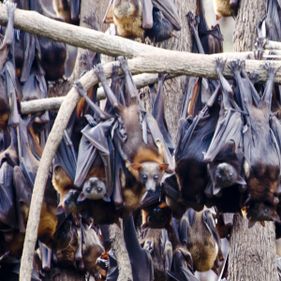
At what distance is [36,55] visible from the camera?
10969 millimetres

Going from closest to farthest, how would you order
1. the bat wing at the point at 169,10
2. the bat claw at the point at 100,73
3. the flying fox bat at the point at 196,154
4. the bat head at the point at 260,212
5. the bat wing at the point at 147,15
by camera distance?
1. the bat claw at the point at 100,73
2. the bat head at the point at 260,212
3. the flying fox bat at the point at 196,154
4. the bat wing at the point at 169,10
5. the bat wing at the point at 147,15

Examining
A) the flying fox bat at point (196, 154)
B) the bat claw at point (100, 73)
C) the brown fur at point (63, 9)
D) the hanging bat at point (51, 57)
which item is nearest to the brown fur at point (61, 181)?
the flying fox bat at point (196, 154)

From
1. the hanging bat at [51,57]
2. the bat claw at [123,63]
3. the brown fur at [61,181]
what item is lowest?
the brown fur at [61,181]

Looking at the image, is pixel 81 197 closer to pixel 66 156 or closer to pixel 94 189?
pixel 94 189

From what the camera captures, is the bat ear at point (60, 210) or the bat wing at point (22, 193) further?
the bat wing at point (22, 193)

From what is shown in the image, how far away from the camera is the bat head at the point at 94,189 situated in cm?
866

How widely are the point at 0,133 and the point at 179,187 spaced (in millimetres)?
1743

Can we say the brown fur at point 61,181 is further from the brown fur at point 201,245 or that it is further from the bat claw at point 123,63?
the brown fur at point 201,245

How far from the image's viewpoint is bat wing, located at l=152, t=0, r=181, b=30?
11.4 meters

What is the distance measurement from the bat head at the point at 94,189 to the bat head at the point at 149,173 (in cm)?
23

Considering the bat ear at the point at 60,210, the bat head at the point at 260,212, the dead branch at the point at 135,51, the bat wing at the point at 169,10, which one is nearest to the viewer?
the dead branch at the point at 135,51

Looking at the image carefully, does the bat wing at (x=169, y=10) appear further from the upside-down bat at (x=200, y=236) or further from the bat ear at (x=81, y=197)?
the bat ear at (x=81, y=197)

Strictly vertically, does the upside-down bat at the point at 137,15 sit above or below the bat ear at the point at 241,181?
above

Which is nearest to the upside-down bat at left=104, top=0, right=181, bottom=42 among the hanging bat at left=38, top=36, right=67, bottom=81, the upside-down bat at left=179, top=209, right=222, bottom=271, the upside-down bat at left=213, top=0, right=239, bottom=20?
the upside-down bat at left=213, top=0, right=239, bottom=20
